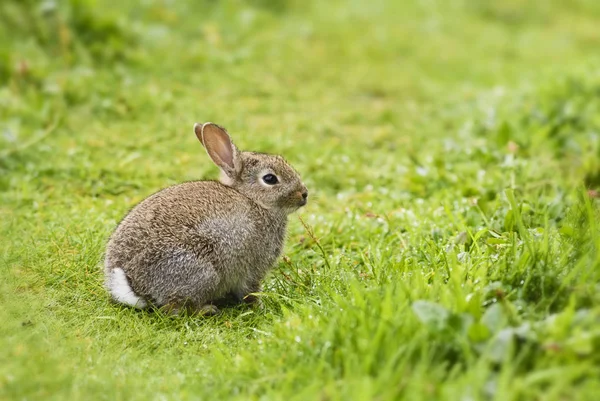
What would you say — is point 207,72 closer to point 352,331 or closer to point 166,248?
point 166,248

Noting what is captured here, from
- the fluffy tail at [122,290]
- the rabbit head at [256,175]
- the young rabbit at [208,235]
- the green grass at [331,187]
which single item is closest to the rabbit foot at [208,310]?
the young rabbit at [208,235]

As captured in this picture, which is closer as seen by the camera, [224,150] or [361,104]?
[224,150]

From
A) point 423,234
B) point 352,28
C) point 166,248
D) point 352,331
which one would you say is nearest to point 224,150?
point 166,248

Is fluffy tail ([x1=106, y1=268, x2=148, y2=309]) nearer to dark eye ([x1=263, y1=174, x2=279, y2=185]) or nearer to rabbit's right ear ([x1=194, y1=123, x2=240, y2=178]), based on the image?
rabbit's right ear ([x1=194, y1=123, x2=240, y2=178])

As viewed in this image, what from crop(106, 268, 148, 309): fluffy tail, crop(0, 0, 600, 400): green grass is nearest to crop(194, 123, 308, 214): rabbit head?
crop(0, 0, 600, 400): green grass

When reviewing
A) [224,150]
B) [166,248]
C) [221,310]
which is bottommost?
[221,310]

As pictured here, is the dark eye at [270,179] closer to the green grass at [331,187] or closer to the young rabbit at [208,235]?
the young rabbit at [208,235]
